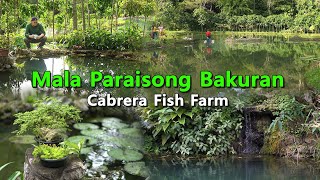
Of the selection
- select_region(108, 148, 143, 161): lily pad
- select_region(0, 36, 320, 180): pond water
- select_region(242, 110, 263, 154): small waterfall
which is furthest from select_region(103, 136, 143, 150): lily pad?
select_region(242, 110, 263, 154): small waterfall

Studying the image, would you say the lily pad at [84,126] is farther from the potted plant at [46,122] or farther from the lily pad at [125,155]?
the potted plant at [46,122]

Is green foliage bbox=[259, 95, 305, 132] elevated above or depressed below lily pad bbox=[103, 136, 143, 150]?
above

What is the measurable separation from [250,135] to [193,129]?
2.78ft

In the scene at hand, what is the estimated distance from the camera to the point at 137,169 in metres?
3.88

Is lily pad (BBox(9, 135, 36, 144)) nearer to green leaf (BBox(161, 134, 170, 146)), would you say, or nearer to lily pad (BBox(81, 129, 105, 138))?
lily pad (BBox(81, 129, 105, 138))

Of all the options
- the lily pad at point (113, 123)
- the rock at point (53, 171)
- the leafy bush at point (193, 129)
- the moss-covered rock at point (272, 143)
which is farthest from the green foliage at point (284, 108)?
the rock at point (53, 171)

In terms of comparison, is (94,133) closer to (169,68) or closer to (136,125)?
(136,125)

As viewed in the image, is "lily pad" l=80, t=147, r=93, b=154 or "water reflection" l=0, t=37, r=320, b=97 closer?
"lily pad" l=80, t=147, r=93, b=154

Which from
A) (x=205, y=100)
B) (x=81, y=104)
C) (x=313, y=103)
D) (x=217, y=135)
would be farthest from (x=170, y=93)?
(x=313, y=103)

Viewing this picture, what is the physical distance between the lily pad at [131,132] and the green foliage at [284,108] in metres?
1.70

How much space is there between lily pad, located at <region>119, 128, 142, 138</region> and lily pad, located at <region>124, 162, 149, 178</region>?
0.70 metres

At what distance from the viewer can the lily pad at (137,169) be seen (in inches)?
150

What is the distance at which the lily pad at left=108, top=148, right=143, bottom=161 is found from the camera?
4.03 meters

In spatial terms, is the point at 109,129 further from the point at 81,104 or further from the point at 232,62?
the point at 232,62
